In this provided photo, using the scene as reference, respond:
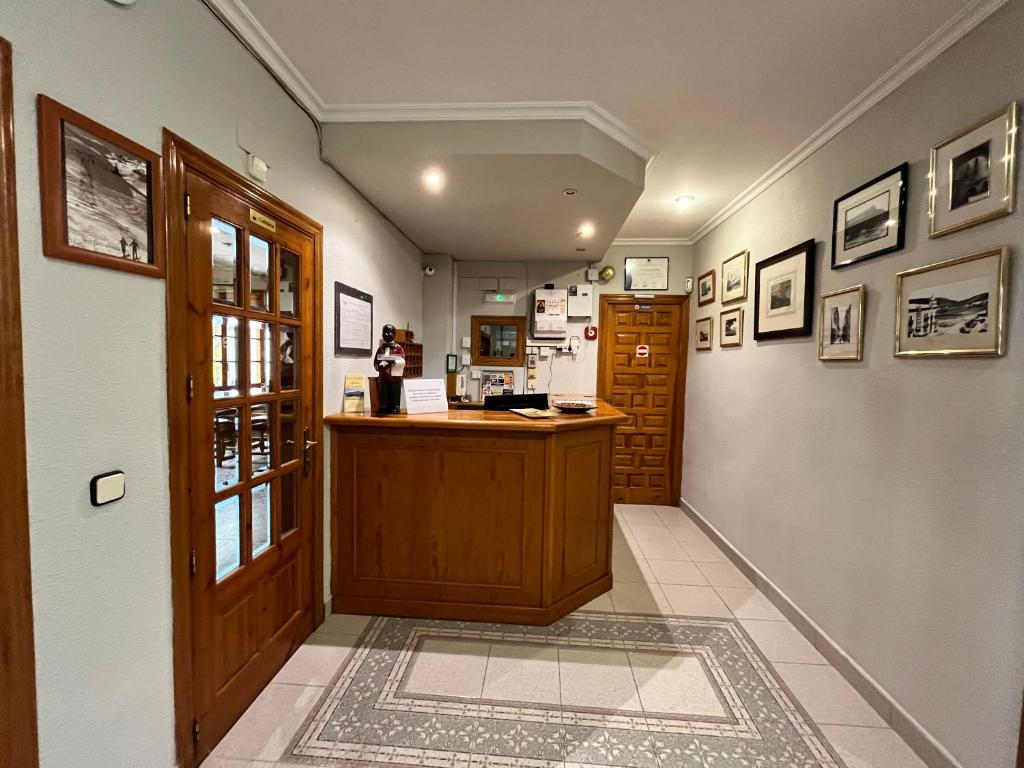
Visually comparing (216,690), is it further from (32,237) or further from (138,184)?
(138,184)

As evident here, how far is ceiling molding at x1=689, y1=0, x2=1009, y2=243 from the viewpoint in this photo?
1417 millimetres

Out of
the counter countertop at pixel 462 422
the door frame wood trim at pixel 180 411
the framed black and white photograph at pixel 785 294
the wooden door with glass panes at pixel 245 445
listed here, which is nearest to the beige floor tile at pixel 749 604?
the counter countertop at pixel 462 422

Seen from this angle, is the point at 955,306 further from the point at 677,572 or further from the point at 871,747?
the point at 677,572

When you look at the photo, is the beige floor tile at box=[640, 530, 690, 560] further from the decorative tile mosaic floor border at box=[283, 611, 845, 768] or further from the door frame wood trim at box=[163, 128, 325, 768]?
the door frame wood trim at box=[163, 128, 325, 768]

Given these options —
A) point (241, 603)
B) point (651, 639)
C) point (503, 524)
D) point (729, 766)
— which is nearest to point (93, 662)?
point (241, 603)

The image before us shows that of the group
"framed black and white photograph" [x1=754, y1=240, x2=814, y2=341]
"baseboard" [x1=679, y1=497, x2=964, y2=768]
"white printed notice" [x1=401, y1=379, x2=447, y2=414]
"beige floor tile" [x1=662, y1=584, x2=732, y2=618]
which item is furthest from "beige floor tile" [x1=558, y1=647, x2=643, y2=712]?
"framed black and white photograph" [x1=754, y1=240, x2=814, y2=341]

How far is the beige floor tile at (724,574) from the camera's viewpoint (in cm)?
275

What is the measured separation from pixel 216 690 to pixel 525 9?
2.80 meters

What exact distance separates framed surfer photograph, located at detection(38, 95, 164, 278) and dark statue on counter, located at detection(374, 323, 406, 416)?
46.5 inches

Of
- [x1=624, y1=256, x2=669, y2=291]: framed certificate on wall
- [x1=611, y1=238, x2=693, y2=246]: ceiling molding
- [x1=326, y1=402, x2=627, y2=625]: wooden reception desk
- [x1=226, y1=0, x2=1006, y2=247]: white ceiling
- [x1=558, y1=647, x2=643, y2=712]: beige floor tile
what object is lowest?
[x1=558, y1=647, x2=643, y2=712]: beige floor tile

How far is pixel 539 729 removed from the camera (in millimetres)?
1617

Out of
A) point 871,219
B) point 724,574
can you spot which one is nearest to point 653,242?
point 871,219

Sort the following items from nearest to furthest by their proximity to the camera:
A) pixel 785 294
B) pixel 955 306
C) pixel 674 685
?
pixel 955 306
pixel 674 685
pixel 785 294

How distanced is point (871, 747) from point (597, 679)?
1.06 m
